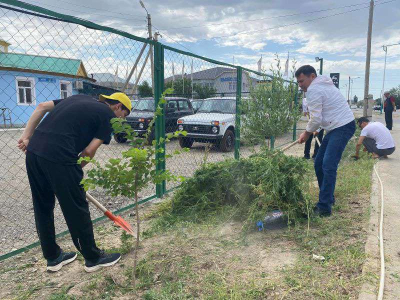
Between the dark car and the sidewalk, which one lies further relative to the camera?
the dark car

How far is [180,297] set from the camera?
225 cm

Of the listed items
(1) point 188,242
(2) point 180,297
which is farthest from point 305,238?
(2) point 180,297

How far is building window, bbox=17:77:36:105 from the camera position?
3.66 meters

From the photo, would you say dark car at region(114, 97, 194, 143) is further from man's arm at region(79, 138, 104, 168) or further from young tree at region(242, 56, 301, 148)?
man's arm at region(79, 138, 104, 168)

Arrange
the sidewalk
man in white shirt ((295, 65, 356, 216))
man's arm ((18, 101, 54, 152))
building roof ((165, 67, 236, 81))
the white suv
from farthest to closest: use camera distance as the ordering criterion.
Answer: the white suv < building roof ((165, 67, 236, 81)) < man in white shirt ((295, 65, 356, 216)) < man's arm ((18, 101, 54, 152)) < the sidewalk

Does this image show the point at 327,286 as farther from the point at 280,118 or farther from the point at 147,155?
the point at 280,118

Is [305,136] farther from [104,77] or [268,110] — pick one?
[104,77]

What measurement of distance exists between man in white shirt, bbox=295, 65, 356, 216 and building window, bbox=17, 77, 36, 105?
11.1 feet

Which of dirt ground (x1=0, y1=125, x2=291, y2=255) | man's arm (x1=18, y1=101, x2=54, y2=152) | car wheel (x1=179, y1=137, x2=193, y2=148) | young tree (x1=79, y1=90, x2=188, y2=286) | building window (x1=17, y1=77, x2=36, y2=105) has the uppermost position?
building window (x1=17, y1=77, x2=36, y2=105)

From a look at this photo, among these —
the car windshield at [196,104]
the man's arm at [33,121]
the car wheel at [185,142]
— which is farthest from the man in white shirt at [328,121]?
the car windshield at [196,104]

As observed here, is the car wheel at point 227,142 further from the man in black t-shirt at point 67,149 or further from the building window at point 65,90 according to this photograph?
the man in black t-shirt at point 67,149

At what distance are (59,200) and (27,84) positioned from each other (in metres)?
2.26

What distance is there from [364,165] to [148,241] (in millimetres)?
5485

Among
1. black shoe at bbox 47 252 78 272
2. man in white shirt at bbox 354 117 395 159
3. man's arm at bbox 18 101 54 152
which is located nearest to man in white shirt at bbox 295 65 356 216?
black shoe at bbox 47 252 78 272
